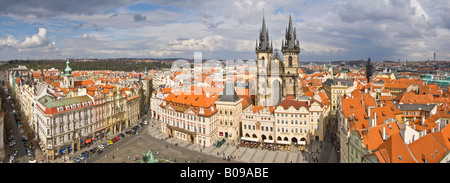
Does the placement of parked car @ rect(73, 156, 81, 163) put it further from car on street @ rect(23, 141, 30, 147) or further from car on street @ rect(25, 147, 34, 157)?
car on street @ rect(23, 141, 30, 147)

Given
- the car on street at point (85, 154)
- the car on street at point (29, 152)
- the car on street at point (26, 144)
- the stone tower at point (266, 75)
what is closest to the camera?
the car on street at point (29, 152)

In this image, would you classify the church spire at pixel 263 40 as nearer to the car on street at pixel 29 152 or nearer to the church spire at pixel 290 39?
the church spire at pixel 290 39

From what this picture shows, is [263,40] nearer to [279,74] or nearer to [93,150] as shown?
[279,74]

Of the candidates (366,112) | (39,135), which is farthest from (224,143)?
(39,135)

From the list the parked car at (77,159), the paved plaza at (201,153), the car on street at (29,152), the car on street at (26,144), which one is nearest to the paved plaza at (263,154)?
the paved plaza at (201,153)

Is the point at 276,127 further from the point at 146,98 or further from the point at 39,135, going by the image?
the point at 146,98

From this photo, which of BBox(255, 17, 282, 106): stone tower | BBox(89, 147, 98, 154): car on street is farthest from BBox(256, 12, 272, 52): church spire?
BBox(89, 147, 98, 154): car on street

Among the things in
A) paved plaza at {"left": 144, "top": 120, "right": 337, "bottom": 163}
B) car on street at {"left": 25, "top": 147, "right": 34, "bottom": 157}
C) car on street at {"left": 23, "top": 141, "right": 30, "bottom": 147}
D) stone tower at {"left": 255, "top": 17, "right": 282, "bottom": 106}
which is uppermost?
stone tower at {"left": 255, "top": 17, "right": 282, "bottom": 106}

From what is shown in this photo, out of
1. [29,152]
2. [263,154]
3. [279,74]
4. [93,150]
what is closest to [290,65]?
[279,74]

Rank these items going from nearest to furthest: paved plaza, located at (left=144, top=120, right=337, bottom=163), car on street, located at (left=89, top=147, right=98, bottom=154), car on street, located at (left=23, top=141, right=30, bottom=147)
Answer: paved plaza, located at (left=144, top=120, right=337, bottom=163) → car on street, located at (left=89, top=147, right=98, bottom=154) → car on street, located at (left=23, top=141, right=30, bottom=147)

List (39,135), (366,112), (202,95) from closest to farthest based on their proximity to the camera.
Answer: (366,112) < (39,135) < (202,95)

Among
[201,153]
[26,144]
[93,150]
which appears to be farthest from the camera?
[26,144]
